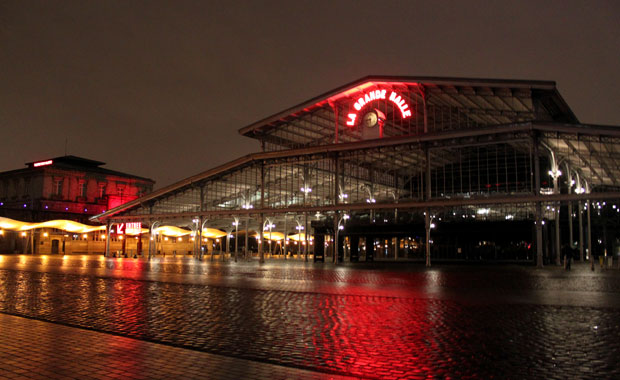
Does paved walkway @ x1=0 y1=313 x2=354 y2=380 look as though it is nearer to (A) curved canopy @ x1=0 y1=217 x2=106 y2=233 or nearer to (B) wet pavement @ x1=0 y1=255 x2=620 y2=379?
(B) wet pavement @ x1=0 y1=255 x2=620 y2=379

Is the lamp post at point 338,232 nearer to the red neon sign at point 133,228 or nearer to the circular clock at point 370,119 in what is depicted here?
the circular clock at point 370,119

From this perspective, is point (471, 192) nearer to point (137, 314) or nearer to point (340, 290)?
point (340, 290)

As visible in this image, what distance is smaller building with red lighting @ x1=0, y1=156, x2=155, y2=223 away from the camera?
281 feet

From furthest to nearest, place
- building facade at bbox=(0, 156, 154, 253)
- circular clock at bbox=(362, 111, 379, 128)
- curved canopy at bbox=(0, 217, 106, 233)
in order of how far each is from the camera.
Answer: building facade at bbox=(0, 156, 154, 253) → curved canopy at bbox=(0, 217, 106, 233) → circular clock at bbox=(362, 111, 379, 128)

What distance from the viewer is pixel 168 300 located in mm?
14734

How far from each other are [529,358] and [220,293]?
11.2 meters

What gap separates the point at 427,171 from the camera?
3844 centimetres

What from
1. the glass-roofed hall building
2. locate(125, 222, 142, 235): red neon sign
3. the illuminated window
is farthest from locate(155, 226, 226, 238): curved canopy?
the illuminated window

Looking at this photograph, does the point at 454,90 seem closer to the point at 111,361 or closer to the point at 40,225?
the point at 111,361

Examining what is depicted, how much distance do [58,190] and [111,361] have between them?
91.8 m

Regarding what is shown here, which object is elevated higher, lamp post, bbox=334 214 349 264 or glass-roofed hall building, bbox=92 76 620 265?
glass-roofed hall building, bbox=92 76 620 265

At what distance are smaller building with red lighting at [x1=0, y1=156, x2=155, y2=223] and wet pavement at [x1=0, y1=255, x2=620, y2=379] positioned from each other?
232ft

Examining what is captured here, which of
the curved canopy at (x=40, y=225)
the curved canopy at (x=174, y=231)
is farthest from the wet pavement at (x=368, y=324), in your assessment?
the curved canopy at (x=40, y=225)

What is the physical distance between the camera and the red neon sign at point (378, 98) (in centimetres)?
4003
